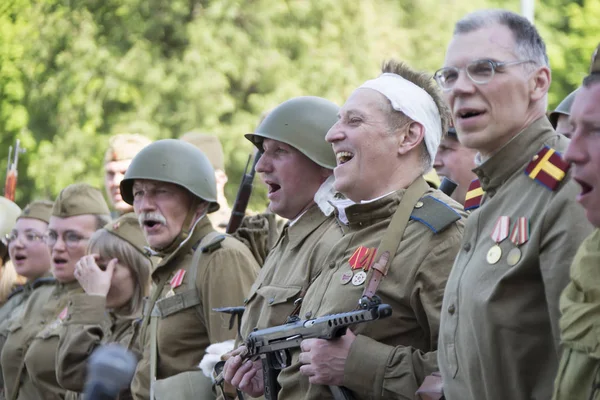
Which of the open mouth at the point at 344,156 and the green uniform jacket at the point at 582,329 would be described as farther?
the open mouth at the point at 344,156

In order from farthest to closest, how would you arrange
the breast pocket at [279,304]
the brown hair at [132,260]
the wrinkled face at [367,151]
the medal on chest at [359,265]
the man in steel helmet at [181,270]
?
1. the brown hair at [132,260]
2. the man in steel helmet at [181,270]
3. the breast pocket at [279,304]
4. the wrinkled face at [367,151]
5. the medal on chest at [359,265]

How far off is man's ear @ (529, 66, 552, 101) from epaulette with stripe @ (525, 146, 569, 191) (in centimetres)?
28

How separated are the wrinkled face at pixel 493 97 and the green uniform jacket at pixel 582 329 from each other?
35.3 inches

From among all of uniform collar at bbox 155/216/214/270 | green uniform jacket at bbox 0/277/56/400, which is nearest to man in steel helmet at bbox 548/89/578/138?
uniform collar at bbox 155/216/214/270

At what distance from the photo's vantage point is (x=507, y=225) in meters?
4.19

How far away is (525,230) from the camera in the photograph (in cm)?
409

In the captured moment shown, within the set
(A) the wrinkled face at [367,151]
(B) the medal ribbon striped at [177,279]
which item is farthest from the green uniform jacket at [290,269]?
(B) the medal ribbon striped at [177,279]

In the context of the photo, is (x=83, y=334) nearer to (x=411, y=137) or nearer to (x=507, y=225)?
(x=411, y=137)

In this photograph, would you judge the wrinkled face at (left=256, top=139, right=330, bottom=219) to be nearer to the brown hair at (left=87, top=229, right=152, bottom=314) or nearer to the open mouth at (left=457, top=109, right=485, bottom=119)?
the open mouth at (left=457, top=109, right=485, bottom=119)

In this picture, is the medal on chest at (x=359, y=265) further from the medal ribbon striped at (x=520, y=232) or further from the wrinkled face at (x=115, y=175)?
the wrinkled face at (x=115, y=175)

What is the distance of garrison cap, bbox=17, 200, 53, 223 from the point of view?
1096 cm

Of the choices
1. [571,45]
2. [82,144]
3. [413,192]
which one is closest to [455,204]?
[413,192]

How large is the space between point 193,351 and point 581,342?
3.94 meters

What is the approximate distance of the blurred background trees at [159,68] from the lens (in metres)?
19.9
